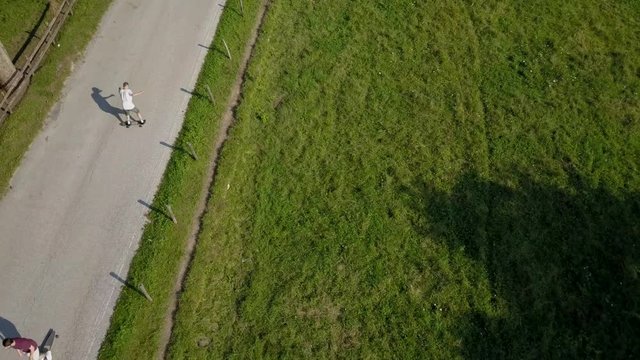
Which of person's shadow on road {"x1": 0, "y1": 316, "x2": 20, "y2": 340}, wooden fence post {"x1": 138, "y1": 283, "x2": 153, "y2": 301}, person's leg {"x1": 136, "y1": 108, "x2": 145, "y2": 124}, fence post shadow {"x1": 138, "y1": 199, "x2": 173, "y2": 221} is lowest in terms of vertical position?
person's shadow on road {"x1": 0, "y1": 316, "x2": 20, "y2": 340}

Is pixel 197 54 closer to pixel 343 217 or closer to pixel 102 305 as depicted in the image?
pixel 343 217

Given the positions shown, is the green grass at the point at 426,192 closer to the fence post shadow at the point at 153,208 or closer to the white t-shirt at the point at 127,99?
the fence post shadow at the point at 153,208

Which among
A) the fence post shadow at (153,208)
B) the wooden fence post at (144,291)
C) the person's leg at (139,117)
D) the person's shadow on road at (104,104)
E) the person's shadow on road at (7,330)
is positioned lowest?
the person's shadow on road at (7,330)

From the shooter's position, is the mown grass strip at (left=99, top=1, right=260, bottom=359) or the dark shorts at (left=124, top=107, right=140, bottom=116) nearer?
the mown grass strip at (left=99, top=1, right=260, bottom=359)

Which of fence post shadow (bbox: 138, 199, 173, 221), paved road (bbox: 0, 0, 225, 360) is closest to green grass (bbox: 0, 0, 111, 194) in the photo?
paved road (bbox: 0, 0, 225, 360)

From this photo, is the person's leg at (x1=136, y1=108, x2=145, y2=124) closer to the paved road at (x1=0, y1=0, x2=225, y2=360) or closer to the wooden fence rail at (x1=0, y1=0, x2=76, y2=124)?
the paved road at (x1=0, y1=0, x2=225, y2=360)

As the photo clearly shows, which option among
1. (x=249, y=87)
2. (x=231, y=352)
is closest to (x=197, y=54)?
(x=249, y=87)

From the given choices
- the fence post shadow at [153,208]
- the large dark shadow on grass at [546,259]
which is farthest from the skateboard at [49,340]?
the large dark shadow on grass at [546,259]
